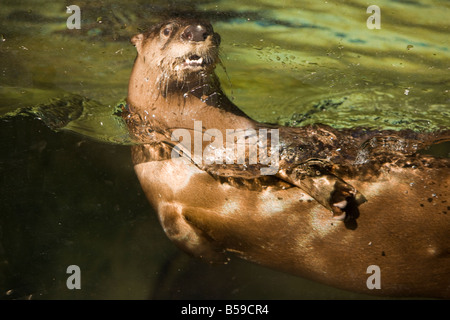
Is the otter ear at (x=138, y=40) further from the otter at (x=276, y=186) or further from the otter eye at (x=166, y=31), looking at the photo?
the otter eye at (x=166, y=31)

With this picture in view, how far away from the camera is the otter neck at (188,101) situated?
2.94m

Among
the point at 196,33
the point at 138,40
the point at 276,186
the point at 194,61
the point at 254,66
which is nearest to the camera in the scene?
the point at 196,33

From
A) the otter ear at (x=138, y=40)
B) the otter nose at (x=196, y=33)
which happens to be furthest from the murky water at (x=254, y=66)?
the otter nose at (x=196, y=33)

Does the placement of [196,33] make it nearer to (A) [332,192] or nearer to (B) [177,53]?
(B) [177,53]

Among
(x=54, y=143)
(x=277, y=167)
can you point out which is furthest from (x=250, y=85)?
(x=54, y=143)

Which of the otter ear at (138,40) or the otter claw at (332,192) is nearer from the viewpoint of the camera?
the otter claw at (332,192)

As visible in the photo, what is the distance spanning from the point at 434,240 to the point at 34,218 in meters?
7.68

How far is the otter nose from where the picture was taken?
249 centimetres

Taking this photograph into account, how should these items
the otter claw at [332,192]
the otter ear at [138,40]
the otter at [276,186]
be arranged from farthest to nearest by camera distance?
1. the otter ear at [138,40]
2. the otter at [276,186]
3. the otter claw at [332,192]

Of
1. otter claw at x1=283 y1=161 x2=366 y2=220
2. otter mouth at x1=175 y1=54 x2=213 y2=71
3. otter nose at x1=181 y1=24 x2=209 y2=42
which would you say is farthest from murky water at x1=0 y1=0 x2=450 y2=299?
otter claw at x1=283 y1=161 x2=366 y2=220

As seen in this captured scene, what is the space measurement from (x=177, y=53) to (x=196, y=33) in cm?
27

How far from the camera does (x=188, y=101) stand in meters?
3.01

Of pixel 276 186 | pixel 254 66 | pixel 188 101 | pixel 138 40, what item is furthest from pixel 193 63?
pixel 276 186

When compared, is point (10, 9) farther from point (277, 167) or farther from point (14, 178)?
point (14, 178)
